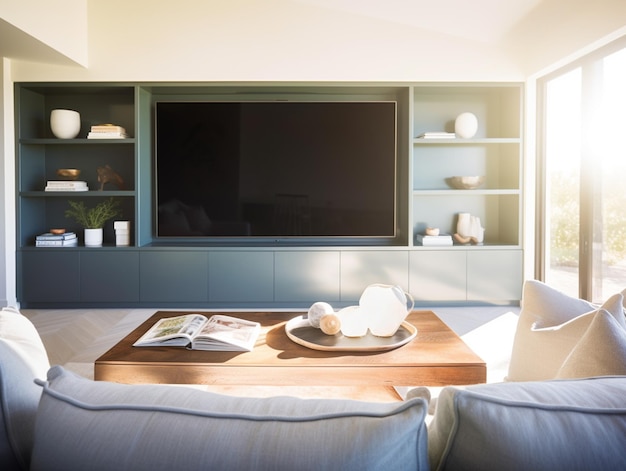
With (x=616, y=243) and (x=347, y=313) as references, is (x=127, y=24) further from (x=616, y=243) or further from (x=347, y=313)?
(x=616, y=243)

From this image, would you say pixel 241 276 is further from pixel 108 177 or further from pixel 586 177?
pixel 586 177

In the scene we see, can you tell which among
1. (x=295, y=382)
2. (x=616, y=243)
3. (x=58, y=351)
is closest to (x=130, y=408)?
(x=295, y=382)

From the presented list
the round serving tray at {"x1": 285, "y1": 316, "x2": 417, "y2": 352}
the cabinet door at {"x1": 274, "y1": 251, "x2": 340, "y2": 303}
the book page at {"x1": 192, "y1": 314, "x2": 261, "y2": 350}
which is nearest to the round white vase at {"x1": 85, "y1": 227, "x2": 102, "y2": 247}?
the cabinet door at {"x1": 274, "y1": 251, "x2": 340, "y2": 303}

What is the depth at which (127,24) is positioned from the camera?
161 inches

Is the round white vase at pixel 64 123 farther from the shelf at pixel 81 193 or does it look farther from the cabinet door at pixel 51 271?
the cabinet door at pixel 51 271

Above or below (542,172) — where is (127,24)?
above

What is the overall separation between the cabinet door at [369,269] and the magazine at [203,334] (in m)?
2.12

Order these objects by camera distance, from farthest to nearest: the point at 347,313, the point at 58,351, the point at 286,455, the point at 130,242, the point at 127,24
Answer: the point at 130,242, the point at 127,24, the point at 58,351, the point at 347,313, the point at 286,455

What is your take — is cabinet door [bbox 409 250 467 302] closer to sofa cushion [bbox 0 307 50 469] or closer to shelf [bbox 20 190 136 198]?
shelf [bbox 20 190 136 198]

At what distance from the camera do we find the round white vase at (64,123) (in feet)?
13.8

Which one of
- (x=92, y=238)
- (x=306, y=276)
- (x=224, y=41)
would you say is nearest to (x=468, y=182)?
(x=306, y=276)

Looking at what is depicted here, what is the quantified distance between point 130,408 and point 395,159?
13.1 feet

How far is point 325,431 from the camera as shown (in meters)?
0.54

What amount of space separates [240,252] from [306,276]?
612mm
